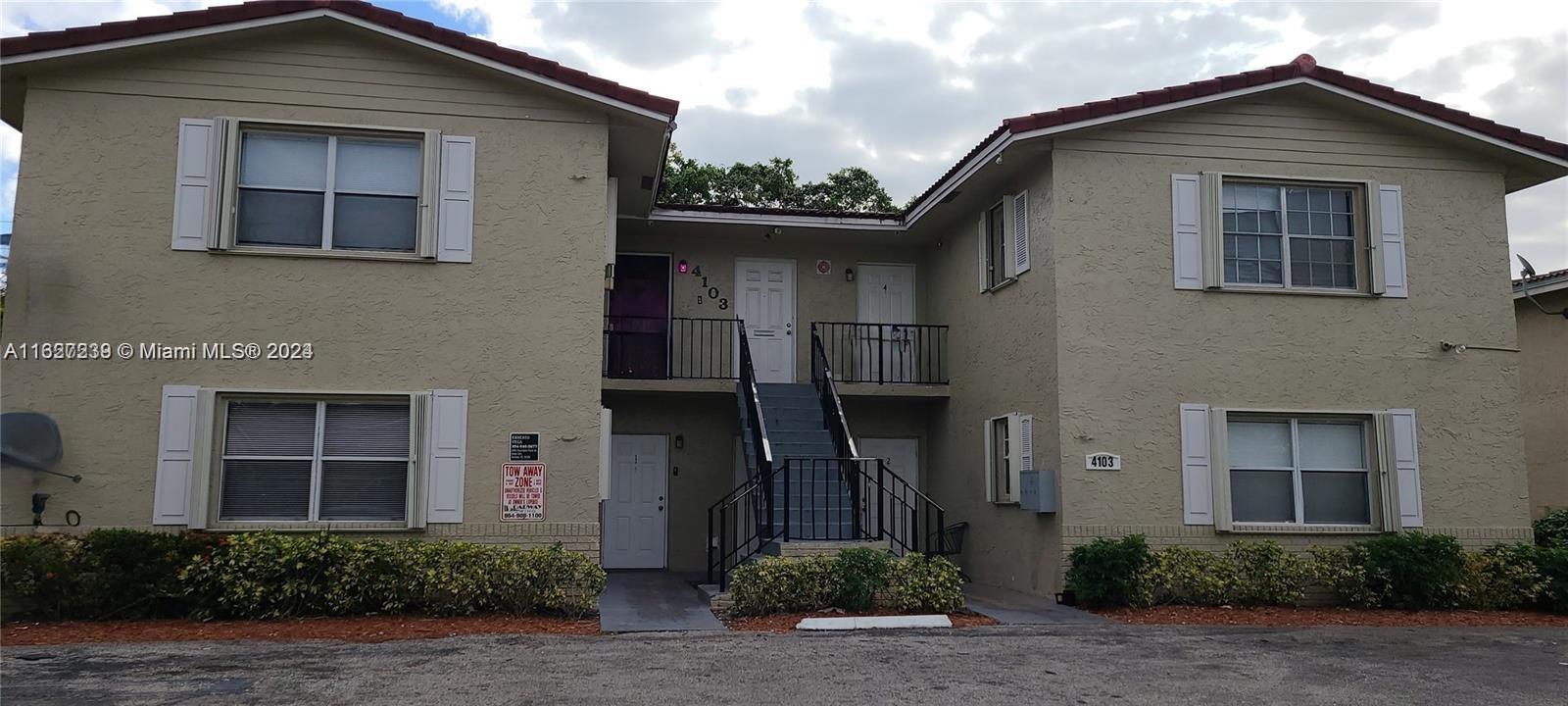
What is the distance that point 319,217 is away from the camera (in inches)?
446

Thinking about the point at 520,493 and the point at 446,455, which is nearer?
the point at 446,455

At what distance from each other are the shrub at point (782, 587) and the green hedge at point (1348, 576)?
8.90ft

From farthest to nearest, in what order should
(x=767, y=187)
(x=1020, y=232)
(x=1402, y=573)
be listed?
(x=767, y=187)
(x=1020, y=232)
(x=1402, y=573)

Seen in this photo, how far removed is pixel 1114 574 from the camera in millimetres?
11445

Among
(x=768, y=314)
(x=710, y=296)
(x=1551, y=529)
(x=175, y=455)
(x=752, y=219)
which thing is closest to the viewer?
(x=175, y=455)

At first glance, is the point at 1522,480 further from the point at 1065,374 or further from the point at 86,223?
the point at 86,223

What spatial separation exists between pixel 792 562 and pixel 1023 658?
2.70 m

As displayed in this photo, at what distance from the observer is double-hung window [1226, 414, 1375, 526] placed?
41.3 ft

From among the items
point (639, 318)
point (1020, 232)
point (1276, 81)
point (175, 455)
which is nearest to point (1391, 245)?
point (1276, 81)

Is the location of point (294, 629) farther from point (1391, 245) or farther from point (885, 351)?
point (1391, 245)

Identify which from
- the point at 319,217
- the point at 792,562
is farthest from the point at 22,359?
the point at 792,562

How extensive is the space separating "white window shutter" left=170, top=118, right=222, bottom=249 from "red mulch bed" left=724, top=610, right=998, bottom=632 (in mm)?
6058

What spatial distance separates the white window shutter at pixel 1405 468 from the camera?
1252 cm

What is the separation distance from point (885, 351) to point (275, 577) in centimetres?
904
